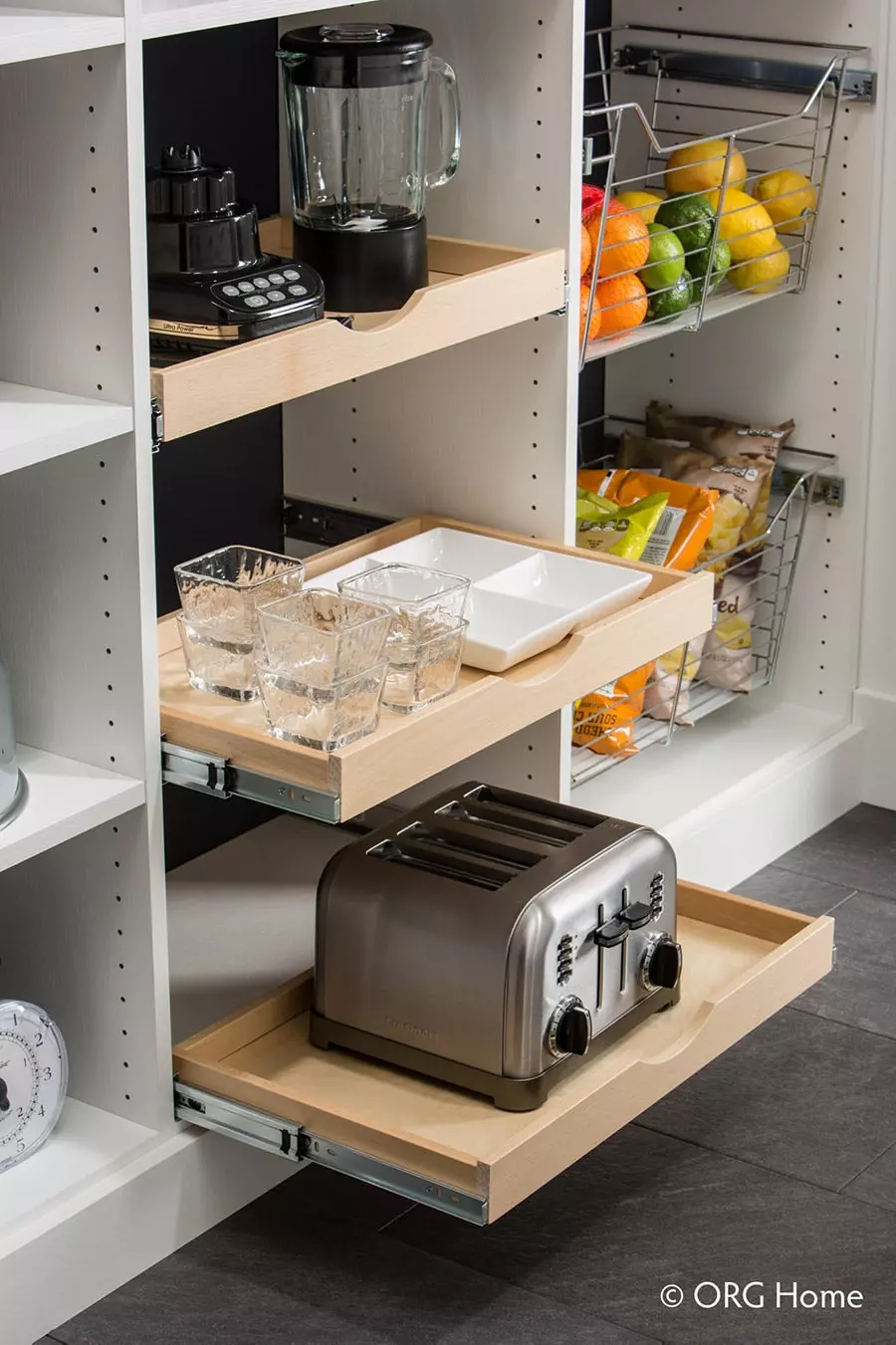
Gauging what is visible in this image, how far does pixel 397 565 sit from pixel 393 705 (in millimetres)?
204

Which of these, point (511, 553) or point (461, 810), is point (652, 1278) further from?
point (511, 553)

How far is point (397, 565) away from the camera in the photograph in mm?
1956

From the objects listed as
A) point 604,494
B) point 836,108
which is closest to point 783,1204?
point 604,494

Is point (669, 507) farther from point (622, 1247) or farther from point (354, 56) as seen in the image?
point (622, 1247)

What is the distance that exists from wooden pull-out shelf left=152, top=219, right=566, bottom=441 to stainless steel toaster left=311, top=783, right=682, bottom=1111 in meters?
0.46

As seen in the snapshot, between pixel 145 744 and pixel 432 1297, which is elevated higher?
pixel 145 744

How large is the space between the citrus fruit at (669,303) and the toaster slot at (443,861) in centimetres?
81

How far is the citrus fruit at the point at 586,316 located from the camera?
222 centimetres

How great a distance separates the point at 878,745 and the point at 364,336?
137 centimetres

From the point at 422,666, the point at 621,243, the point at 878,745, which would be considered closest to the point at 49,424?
the point at 422,666

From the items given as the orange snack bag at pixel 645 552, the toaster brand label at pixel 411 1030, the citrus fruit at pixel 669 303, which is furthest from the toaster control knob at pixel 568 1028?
the citrus fruit at pixel 669 303

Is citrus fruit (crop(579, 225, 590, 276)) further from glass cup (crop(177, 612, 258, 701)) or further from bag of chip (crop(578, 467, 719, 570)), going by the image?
glass cup (crop(177, 612, 258, 701))

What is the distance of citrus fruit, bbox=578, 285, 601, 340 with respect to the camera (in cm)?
222

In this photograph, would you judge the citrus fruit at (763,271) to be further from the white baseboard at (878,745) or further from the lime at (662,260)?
the white baseboard at (878,745)
